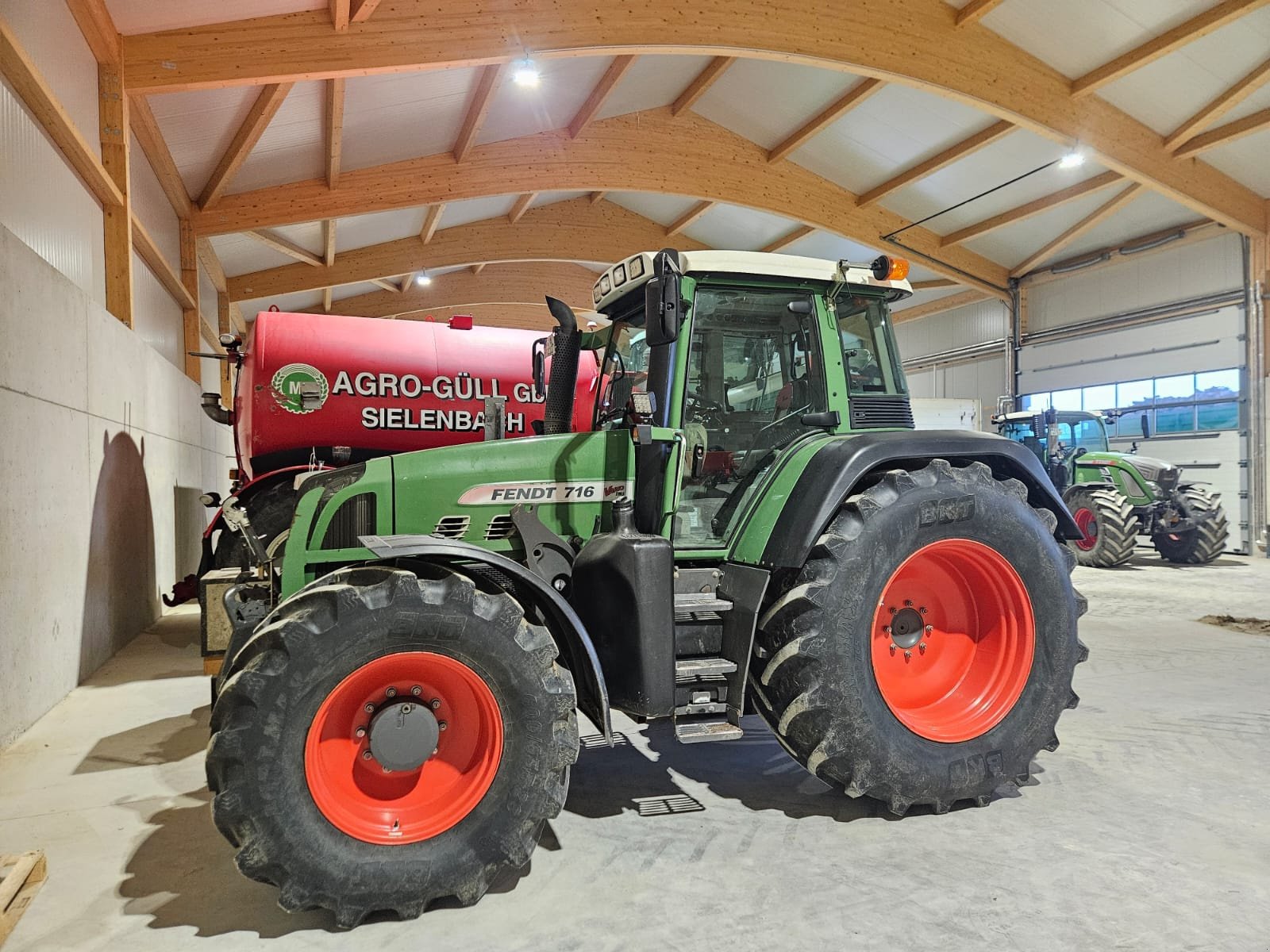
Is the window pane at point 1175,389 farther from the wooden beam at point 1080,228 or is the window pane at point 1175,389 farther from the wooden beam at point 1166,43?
the wooden beam at point 1166,43

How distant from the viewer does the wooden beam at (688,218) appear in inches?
649

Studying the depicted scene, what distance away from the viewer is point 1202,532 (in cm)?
1341

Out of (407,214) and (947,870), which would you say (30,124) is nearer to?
(947,870)

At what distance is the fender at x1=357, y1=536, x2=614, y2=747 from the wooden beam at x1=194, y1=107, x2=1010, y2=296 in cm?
1019

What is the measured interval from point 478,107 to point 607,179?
2.80m

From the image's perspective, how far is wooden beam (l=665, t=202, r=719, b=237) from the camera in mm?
16484

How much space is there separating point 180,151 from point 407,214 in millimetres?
5029

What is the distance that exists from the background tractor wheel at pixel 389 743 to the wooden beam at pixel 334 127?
27.0 feet

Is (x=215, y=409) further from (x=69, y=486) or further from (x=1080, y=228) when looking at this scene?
(x=1080, y=228)

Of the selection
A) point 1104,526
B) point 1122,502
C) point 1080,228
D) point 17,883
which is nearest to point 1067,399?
point 1080,228

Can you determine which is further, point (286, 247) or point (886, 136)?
point (286, 247)

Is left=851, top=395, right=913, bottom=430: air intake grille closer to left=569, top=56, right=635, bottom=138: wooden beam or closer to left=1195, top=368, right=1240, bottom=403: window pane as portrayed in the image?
left=569, top=56, right=635, bottom=138: wooden beam

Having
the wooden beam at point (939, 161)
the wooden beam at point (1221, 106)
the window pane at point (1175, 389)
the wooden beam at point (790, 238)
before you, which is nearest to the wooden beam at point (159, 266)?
the wooden beam at point (790, 238)

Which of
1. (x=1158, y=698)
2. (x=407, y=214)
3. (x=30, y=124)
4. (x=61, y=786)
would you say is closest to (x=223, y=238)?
(x=407, y=214)
